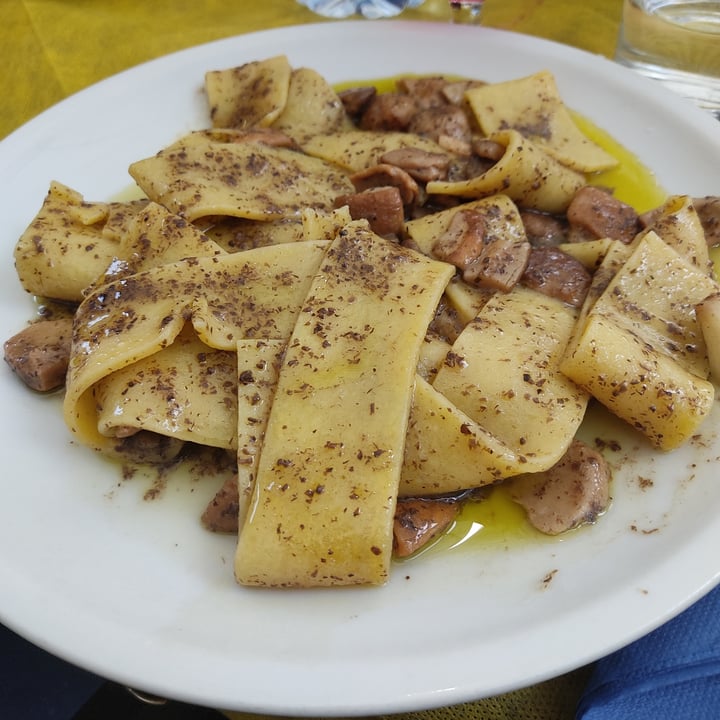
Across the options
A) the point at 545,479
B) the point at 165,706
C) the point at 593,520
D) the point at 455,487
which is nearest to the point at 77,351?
the point at 165,706

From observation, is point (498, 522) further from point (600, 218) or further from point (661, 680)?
point (600, 218)

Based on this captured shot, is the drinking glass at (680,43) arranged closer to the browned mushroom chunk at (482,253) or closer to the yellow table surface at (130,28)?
the yellow table surface at (130,28)

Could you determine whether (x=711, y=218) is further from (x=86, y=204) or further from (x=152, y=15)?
(x=152, y=15)

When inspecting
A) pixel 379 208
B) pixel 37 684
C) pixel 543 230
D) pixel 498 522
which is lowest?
pixel 37 684

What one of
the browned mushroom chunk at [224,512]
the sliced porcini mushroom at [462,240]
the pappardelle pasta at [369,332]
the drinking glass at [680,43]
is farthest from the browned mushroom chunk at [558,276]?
the drinking glass at [680,43]

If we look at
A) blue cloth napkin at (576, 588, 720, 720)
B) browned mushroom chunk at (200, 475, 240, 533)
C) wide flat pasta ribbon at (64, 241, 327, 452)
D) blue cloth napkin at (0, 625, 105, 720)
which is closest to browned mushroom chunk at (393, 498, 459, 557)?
browned mushroom chunk at (200, 475, 240, 533)

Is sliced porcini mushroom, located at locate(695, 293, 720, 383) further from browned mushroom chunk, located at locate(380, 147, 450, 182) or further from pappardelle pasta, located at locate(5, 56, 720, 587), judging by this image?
browned mushroom chunk, located at locate(380, 147, 450, 182)

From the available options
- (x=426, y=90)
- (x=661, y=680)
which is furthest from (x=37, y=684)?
(x=426, y=90)
